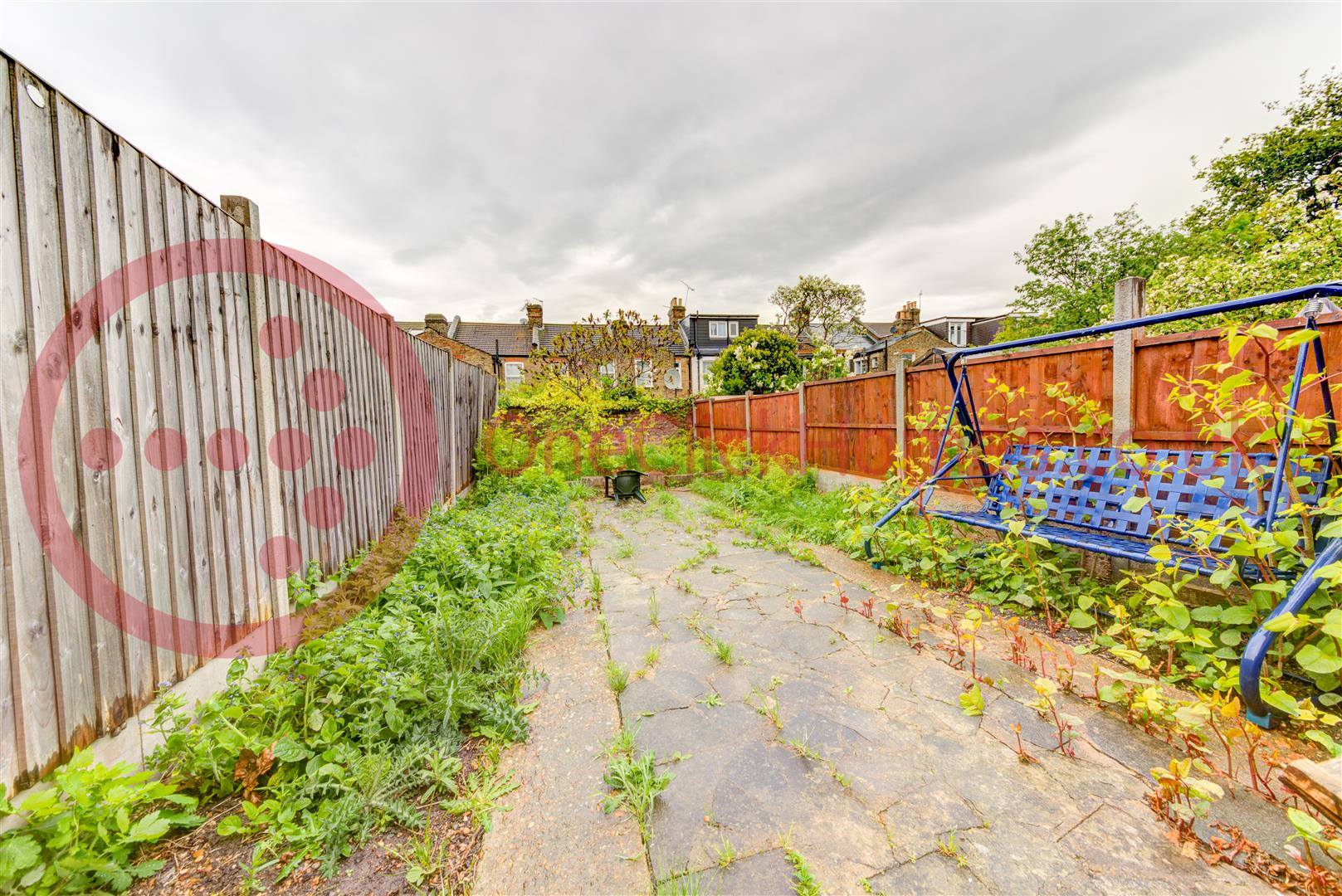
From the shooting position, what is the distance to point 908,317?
27469 millimetres

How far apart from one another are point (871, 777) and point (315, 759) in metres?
1.76

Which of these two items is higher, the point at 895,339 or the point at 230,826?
the point at 895,339

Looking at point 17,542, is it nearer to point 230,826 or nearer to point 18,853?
point 18,853

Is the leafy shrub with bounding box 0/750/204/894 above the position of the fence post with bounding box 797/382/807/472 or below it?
below

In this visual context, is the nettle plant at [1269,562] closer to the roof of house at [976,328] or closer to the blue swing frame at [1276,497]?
the blue swing frame at [1276,497]


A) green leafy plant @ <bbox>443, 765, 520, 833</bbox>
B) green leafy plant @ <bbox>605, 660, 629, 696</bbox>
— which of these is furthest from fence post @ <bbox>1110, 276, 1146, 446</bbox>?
green leafy plant @ <bbox>443, 765, 520, 833</bbox>

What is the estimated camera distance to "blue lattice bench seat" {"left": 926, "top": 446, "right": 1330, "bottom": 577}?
201 centimetres

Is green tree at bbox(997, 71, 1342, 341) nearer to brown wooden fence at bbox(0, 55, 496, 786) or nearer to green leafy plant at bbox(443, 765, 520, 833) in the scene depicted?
green leafy plant at bbox(443, 765, 520, 833)

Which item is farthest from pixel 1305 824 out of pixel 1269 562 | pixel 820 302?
pixel 820 302

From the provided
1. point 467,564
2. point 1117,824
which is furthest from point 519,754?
point 1117,824

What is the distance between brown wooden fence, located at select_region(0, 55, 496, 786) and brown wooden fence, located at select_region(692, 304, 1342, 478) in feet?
12.0

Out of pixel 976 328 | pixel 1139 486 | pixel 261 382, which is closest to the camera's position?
pixel 261 382

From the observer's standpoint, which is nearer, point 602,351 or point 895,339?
point 602,351

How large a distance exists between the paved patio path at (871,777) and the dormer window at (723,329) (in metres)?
25.2
